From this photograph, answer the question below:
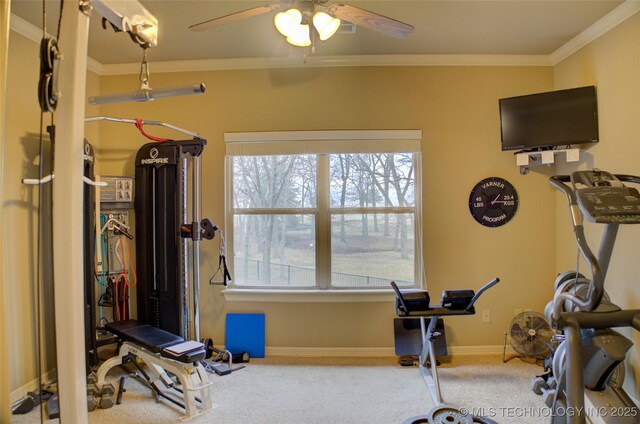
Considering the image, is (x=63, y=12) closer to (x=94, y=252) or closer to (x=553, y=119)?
(x=94, y=252)

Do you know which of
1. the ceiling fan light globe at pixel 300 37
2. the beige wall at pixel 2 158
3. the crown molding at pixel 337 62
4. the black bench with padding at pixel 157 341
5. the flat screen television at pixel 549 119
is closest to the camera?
the beige wall at pixel 2 158

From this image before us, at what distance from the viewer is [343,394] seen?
2535 mm

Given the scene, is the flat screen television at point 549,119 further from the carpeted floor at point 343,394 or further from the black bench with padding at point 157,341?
the black bench with padding at point 157,341

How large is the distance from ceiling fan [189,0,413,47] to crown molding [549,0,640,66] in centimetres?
166

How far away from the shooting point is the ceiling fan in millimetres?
1729

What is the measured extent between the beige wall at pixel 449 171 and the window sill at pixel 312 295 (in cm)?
7

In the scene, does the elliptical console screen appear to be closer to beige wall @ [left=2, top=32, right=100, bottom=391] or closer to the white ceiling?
the white ceiling

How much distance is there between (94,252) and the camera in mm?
2689

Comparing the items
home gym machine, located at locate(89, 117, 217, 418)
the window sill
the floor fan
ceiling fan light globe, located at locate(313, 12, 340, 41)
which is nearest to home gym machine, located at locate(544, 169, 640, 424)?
the floor fan

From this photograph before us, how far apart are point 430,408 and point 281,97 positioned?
2.74 m

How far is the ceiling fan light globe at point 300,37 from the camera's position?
6.18ft

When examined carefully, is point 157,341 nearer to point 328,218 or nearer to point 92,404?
point 92,404

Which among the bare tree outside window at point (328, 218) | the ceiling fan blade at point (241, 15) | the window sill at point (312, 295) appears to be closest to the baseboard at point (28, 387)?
the window sill at point (312, 295)


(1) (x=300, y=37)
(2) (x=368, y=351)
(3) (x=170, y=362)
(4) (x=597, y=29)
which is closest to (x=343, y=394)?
(2) (x=368, y=351)
